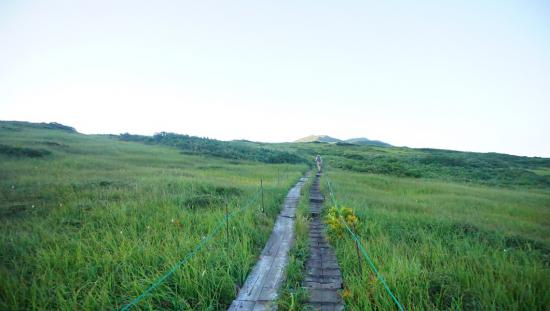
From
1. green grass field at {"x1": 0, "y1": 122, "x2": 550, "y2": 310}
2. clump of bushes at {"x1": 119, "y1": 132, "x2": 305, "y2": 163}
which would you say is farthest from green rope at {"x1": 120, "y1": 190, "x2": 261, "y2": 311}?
clump of bushes at {"x1": 119, "y1": 132, "x2": 305, "y2": 163}

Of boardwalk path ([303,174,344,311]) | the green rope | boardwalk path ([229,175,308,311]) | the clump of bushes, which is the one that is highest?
the clump of bushes

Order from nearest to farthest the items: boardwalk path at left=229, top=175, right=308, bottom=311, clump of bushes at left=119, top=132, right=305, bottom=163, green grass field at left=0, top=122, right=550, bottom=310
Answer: green grass field at left=0, top=122, right=550, bottom=310, boardwalk path at left=229, top=175, right=308, bottom=311, clump of bushes at left=119, top=132, right=305, bottom=163

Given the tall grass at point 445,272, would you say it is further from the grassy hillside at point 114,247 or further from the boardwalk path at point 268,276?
the grassy hillside at point 114,247

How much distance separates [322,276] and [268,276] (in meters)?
1.21

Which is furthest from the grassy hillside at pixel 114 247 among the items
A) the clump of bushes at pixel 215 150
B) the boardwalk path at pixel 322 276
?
the clump of bushes at pixel 215 150

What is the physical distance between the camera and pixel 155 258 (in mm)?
5211

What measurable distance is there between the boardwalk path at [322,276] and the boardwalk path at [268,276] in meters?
0.64

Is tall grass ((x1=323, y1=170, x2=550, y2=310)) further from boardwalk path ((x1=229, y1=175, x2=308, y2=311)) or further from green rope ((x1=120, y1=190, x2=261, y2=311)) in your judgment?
green rope ((x1=120, y1=190, x2=261, y2=311))

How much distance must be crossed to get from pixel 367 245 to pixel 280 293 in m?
2.94

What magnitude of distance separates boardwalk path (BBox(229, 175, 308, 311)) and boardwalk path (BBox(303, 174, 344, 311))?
644mm

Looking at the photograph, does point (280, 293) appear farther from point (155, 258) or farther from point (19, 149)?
point (19, 149)

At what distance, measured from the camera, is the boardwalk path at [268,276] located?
4.29 m

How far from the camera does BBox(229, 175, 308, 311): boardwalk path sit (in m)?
4.29

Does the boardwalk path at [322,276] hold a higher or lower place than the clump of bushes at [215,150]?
lower
